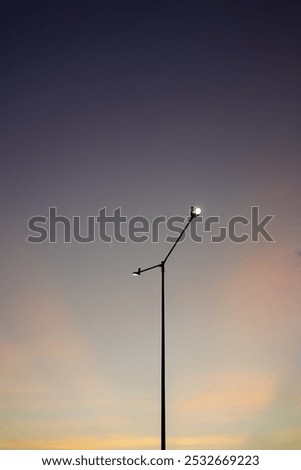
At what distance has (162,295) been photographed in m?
23.9

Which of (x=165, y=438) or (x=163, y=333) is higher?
(x=163, y=333)

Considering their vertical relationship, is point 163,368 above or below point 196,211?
below

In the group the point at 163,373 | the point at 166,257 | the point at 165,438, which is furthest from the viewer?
the point at 166,257

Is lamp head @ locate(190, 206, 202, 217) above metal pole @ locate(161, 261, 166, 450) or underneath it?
above

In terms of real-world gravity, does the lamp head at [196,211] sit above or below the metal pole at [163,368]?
above
